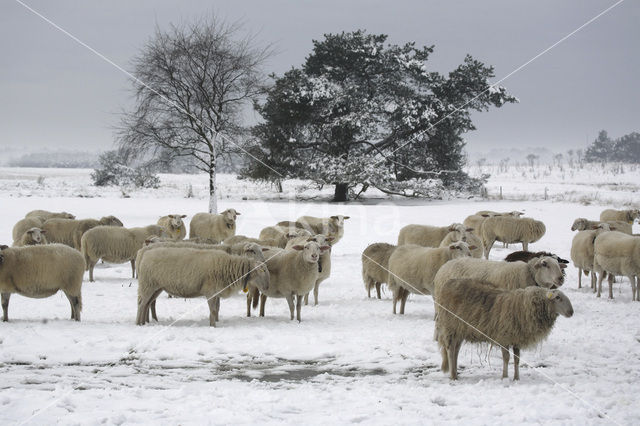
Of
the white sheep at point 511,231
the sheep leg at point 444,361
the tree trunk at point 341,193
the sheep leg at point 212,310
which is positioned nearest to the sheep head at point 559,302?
the sheep leg at point 444,361

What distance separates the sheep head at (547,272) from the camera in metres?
9.39

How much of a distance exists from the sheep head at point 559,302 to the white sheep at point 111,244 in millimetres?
11591

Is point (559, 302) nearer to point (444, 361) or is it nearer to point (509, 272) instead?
point (444, 361)

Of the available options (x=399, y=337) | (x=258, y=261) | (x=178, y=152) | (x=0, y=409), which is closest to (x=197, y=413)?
(x=0, y=409)

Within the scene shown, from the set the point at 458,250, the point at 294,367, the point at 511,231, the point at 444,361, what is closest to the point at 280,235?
the point at 458,250

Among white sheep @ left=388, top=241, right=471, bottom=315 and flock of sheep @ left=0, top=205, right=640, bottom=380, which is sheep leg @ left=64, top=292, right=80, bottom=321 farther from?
white sheep @ left=388, top=241, right=471, bottom=315

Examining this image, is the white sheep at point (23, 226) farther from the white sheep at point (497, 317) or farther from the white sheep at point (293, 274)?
the white sheep at point (497, 317)

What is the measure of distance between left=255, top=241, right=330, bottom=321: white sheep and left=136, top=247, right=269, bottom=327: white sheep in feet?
2.45

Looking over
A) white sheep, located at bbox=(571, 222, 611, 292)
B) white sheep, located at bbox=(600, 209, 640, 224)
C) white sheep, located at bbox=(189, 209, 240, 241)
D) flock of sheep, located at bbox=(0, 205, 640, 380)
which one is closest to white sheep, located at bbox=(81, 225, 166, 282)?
flock of sheep, located at bbox=(0, 205, 640, 380)

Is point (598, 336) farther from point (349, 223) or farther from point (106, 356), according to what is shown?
point (349, 223)

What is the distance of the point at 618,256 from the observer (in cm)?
1334

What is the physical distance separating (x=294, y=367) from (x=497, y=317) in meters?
2.95

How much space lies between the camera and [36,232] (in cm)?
1462

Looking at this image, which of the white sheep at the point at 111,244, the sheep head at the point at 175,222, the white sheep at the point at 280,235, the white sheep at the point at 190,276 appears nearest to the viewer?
the white sheep at the point at 190,276
